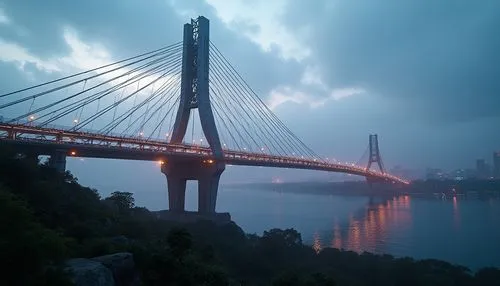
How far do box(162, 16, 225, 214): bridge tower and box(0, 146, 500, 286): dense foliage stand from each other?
348 centimetres

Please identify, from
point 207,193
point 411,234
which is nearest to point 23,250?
point 207,193

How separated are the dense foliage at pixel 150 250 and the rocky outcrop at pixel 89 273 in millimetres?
250

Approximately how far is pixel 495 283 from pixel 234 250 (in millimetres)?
9432

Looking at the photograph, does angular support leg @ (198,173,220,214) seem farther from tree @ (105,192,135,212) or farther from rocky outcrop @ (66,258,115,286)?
rocky outcrop @ (66,258,115,286)

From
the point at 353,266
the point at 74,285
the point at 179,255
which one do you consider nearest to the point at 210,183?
the point at 353,266

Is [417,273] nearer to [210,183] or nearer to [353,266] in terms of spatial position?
[353,266]

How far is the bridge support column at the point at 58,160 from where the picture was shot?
1647 centimetres

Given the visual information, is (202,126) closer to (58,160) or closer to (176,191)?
(176,191)

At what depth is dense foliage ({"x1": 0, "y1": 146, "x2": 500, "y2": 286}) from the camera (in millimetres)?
5105

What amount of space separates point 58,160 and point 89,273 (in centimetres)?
1196

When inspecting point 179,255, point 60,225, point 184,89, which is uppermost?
point 184,89

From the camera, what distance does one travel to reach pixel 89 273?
613 centimetres

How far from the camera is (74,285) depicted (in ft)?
18.1

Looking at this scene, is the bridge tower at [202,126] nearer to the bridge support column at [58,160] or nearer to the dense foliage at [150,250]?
the dense foliage at [150,250]
